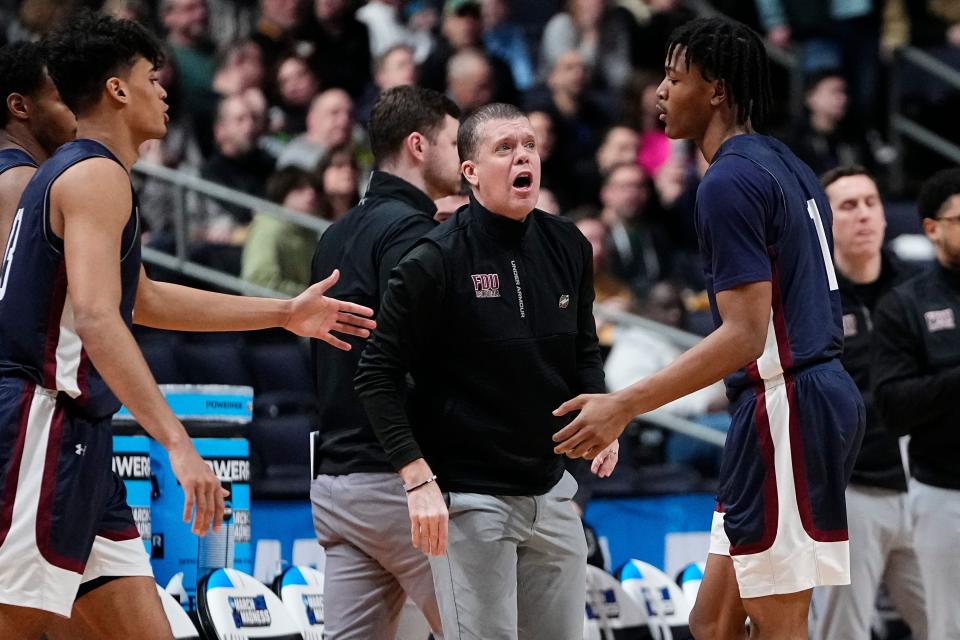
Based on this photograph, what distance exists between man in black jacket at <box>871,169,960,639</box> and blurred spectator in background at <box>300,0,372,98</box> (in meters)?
6.13

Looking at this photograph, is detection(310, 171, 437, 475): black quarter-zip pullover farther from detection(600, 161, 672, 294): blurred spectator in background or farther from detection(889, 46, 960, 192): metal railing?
detection(889, 46, 960, 192): metal railing

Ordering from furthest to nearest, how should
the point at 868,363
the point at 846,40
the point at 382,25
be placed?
the point at 846,40
the point at 382,25
the point at 868,363

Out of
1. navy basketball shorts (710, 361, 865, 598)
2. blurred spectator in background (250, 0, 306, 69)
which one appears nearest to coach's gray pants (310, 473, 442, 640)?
navy basketball shorts (710, 361, 865, 598)

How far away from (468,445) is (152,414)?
3.13ft

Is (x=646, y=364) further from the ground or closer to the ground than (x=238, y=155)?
closer to the ground

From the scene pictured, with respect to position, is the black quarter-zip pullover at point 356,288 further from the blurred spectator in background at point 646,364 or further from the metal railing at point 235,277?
the blurred spectator in background at point 646,364

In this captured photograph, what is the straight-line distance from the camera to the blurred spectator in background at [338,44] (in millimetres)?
11203

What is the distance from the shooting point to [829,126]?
1130cm

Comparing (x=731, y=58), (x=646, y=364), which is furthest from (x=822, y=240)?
(x=646, y=364)

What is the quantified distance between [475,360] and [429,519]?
1.67ft

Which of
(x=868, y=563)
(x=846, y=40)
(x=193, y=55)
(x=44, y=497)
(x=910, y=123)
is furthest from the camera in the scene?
(x=846, y=40)

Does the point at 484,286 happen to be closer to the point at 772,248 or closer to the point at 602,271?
the point at 772,248

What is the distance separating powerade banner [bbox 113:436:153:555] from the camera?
5.48m

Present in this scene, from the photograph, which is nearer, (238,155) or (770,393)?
(770,393)
